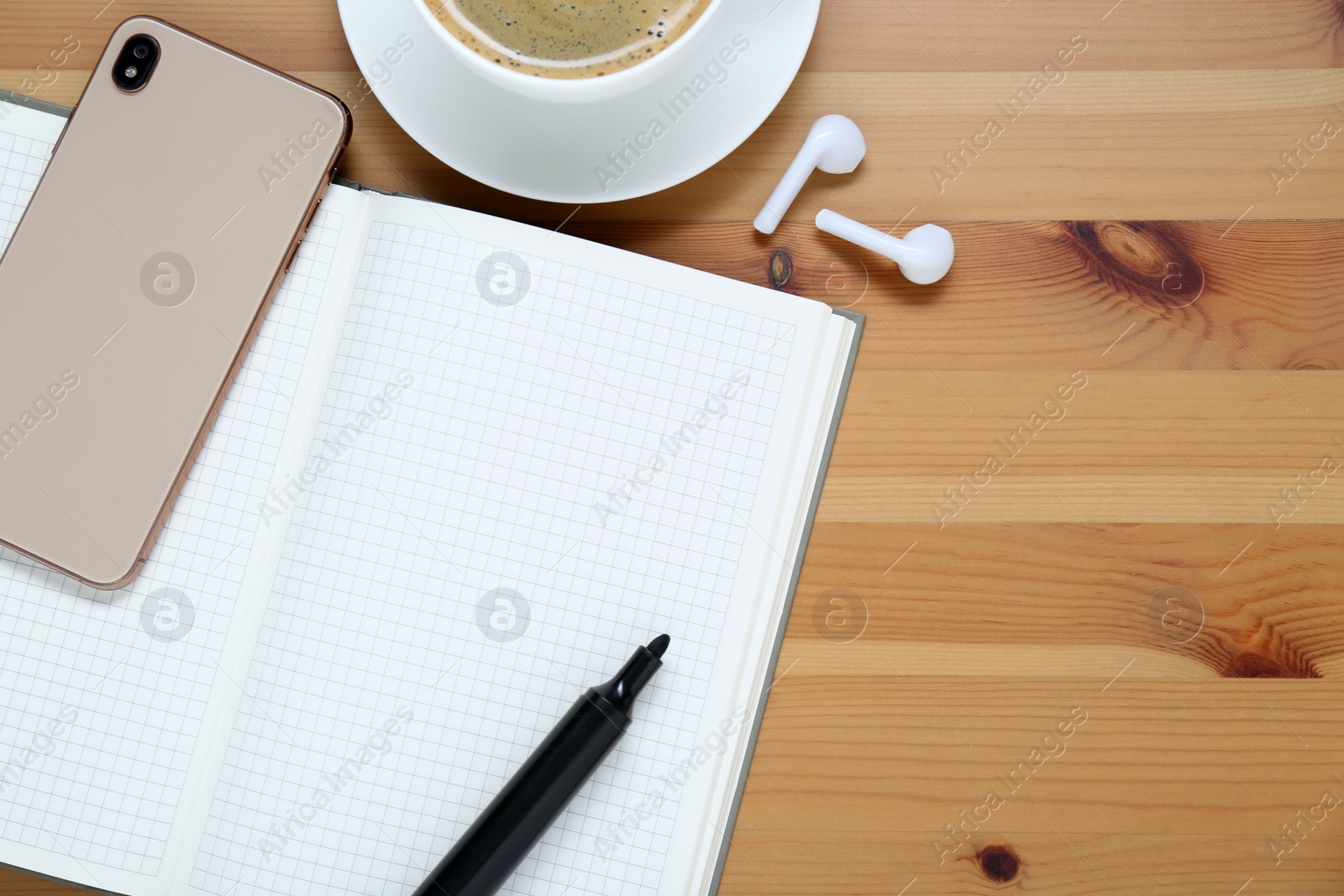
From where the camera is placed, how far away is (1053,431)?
648 mm

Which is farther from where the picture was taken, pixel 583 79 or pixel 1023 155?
pixel 1023 155

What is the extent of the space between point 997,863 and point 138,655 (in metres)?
0.60

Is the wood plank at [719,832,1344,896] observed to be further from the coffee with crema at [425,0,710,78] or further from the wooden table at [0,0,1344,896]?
the coffee with crema at [425,0,710,78]

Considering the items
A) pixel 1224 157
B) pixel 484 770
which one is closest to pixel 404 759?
pixel 484 770

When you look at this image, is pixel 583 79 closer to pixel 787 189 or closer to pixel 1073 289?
pixel 787 189

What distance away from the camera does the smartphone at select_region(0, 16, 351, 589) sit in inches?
23.3

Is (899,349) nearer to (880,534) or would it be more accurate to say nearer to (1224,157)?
(880,534)

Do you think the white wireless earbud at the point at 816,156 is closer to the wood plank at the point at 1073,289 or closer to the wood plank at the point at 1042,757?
the wood plank at the point at 1073,289

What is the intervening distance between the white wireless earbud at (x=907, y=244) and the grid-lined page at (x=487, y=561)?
0.22 feet

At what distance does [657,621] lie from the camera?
1.99 feet

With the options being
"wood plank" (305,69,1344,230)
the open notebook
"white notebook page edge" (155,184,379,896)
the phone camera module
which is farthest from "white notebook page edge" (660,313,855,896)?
the phone camera module

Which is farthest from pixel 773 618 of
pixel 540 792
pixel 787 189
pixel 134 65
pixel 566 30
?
pixel 134 65

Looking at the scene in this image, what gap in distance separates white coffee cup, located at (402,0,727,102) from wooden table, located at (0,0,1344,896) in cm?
14

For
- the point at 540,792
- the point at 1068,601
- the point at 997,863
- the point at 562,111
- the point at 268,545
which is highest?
the point at 1068,601
